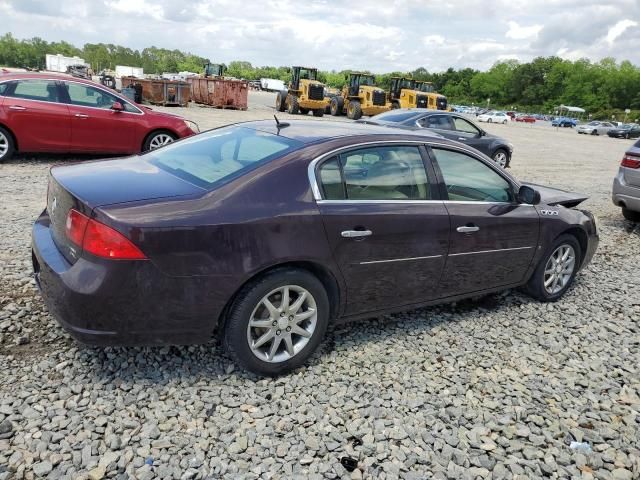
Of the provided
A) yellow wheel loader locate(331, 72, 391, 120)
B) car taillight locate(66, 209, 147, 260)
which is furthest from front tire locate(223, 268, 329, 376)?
yellow wheel loader locate(331, 72, 391, 120)

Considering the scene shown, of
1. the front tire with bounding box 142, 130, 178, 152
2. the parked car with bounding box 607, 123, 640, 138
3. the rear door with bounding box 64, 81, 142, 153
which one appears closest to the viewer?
the rear door with bounding box 64, 81, 142, 153

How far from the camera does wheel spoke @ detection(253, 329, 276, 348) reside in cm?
320

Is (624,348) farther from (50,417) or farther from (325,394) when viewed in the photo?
(50,417)

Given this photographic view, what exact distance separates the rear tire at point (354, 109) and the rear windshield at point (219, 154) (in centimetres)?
2540

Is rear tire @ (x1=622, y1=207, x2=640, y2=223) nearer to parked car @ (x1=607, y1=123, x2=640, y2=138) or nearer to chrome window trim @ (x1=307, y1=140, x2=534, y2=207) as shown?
chrome window trim @ (x1=307, y1=140, x2=534, y2=207)

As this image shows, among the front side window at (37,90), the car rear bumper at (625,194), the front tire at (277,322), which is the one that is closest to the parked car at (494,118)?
the car rear bumper at (625,194)

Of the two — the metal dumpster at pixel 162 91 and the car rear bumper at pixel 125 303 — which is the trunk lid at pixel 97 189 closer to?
the car rear bumper at pixel 125 303

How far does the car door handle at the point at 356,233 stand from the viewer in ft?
11.0

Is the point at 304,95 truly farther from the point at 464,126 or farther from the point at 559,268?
the point at 559,268

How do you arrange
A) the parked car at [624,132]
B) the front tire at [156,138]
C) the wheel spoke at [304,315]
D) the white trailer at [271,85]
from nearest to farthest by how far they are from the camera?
1. the wheel spoke at [304,315]
2. the front tire at [156,138]
3. the parked car at [624,132]
4. the white trailer at [271,85]

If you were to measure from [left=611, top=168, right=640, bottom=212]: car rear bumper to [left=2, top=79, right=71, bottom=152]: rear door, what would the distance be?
29.5 ft

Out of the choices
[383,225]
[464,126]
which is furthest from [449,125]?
[383,225]

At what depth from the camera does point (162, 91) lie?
27.2m

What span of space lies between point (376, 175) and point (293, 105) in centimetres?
2734
